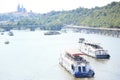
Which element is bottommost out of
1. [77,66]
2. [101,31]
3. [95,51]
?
[101,31]

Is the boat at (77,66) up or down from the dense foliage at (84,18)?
up

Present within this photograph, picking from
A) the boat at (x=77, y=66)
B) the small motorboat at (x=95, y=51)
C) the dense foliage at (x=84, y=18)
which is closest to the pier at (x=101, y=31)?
the dense foliage at (x=84, y=18)

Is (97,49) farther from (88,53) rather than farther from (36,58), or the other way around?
(36,58)

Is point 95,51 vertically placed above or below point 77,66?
below

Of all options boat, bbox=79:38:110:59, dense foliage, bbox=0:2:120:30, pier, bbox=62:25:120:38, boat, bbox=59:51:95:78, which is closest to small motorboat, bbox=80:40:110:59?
boat, bbox=79:38:110:59

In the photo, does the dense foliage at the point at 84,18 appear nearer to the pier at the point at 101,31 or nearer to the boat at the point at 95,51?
the pier at the point at 101,31

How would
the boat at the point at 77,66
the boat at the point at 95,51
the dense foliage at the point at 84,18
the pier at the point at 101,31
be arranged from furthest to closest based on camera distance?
the dense foliage at the point at 84,18 → the pier at the point at 101,31 → the boat at the point at 95,51 → the boat at the point at 77,66

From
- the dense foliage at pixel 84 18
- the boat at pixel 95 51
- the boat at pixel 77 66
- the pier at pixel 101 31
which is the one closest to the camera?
the boat at pixel 77 66

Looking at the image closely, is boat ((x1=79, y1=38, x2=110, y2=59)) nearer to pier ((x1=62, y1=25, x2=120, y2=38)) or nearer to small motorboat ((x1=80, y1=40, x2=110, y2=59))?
small motorboat ((x1=80, y1=40, x2=110, y2=59))

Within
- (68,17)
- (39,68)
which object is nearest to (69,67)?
(39,68)

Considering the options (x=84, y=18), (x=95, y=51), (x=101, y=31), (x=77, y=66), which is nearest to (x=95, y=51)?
Result: (x=95, y=51)

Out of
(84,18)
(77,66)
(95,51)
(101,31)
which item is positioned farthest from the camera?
(84,18)

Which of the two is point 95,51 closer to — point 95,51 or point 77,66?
point 95,51
